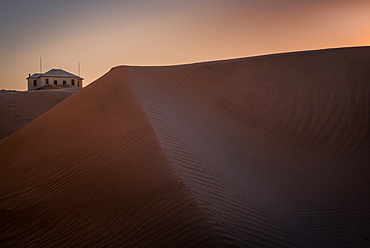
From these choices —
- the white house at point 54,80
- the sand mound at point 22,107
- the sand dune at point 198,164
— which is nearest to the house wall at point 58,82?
the white house at point 54,80

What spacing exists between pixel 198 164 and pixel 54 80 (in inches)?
1874

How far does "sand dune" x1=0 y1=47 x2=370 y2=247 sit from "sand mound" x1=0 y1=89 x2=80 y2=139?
5.18m

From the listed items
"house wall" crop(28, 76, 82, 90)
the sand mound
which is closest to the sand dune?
the sand mound

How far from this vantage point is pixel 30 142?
659cm

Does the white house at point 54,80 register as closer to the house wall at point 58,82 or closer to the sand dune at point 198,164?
the house wall at point 58,82

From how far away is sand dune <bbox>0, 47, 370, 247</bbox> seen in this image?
2.89 m

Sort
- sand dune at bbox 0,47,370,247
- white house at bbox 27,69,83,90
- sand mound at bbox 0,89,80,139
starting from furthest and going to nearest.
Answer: white house at bbox 27,69,83,90 < sand mound at bbox 0,89,80,139 < sand dune at bbox 0,47,370,247

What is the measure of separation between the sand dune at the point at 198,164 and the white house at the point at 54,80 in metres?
41.1

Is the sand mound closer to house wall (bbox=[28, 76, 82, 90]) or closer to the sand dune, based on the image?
the sand dune

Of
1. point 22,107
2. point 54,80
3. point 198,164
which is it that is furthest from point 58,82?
point 198,164

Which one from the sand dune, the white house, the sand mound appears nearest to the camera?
the sand dune

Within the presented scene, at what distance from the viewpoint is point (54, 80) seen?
4503 cm

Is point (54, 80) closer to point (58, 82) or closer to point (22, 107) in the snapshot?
point (58, 82)

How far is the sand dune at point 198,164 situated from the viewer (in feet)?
9.50
